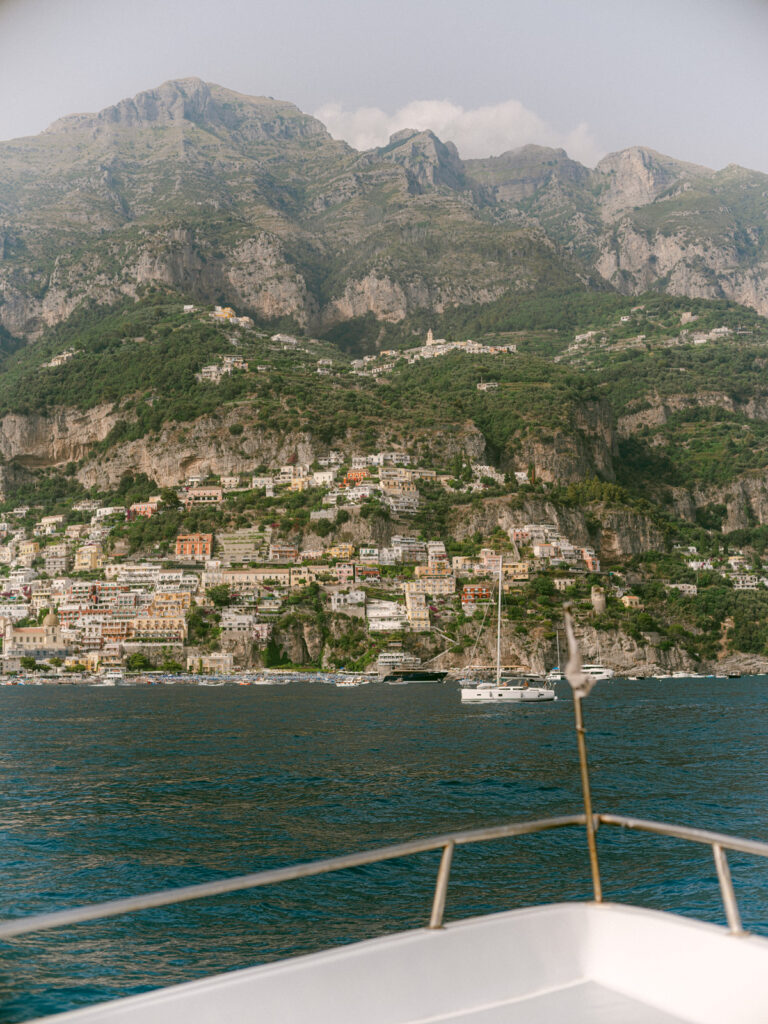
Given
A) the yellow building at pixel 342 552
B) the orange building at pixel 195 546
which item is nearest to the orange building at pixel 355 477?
the yellow building at pixel 342 552

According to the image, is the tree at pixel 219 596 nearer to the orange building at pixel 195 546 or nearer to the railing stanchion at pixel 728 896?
the orange building at pixel 195 546

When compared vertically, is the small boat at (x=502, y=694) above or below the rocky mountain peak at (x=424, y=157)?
below

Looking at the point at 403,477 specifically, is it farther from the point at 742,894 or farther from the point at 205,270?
the point at 742,894

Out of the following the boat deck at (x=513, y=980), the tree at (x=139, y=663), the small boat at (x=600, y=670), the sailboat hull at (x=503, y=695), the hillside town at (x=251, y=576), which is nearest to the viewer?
the boat deck at (x=513, y=980)

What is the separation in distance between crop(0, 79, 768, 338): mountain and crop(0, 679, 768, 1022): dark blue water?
102 m

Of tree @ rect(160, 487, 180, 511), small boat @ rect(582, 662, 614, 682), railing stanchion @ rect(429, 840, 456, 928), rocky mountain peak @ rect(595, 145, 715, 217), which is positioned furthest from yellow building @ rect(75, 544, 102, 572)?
rocky mountain peak @ rect(595, 145, 715, 217)

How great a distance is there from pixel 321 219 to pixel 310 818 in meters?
149

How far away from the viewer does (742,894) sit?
9750 millimetres

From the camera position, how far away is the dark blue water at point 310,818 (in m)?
8.36

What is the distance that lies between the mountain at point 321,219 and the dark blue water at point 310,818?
102m

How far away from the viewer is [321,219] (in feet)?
499

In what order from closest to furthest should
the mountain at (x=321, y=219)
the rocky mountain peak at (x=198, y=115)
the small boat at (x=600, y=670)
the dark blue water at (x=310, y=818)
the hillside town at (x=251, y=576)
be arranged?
the dark blue water at (x=310, y=818), the small boat at (x=600, y=670), the hillside town at (x=251, y=576), the mountain at (x=321, y=219), the rocky mountain peak at (x=198, y=115)

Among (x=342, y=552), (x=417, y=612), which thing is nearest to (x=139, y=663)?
(x=342, y=552)

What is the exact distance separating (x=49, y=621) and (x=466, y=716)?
45.0 m
